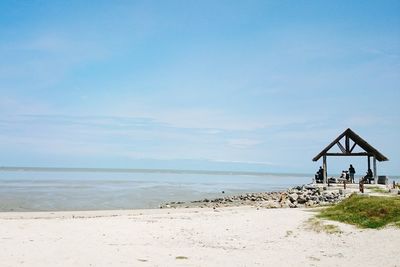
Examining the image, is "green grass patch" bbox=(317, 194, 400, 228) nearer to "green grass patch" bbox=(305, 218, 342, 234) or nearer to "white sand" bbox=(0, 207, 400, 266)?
"white sand" bbox=(0, 207, 400, 266)

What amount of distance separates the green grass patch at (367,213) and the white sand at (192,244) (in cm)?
95

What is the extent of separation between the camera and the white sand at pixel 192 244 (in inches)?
464

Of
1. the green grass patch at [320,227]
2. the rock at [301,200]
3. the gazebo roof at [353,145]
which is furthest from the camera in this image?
the gazebo roof at [353,145]

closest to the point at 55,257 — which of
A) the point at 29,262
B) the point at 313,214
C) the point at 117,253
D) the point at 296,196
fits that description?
the point at 29,262

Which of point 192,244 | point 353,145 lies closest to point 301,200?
point 353,145

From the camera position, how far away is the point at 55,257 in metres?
11.8

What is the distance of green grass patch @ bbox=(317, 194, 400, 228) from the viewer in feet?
56.1

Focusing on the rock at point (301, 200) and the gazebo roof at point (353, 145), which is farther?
the gazebo roof at point (353, 145)

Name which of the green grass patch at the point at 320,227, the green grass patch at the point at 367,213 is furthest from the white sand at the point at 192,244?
the green grass patch at the point at 367,213

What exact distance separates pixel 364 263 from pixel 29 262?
9272 mm

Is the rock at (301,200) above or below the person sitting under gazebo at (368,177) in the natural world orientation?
below

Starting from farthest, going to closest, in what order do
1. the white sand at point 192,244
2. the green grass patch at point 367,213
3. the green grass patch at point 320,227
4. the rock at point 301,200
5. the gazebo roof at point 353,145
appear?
the gazebo roof at point 353,145, the rock at point 301,200, the green grass patch at point 367,213, the green grass patch at point 320,227, the white sand at point 192,244

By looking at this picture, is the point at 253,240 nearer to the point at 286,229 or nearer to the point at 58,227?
the point at 286,229

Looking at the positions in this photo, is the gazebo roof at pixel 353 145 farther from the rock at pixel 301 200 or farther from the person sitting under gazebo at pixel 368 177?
the rock at pixel 301 200
